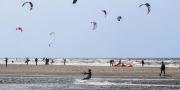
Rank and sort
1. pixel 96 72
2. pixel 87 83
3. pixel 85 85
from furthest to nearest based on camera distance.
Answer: pixel 96 72, pixel 87 83, pixel 85 85

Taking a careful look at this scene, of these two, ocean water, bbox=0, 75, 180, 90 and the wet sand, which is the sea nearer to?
ocean water, bbox=0, 75, 180, 90

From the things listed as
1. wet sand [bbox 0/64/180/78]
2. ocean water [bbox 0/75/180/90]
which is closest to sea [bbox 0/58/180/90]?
ocean water [bbox 0/75/180/90]

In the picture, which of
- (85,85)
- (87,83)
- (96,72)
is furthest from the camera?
(96,72)

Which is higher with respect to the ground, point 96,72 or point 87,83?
point 96,72

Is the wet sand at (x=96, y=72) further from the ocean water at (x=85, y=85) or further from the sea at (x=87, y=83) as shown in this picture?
the ocean water at (x=85, y=85)

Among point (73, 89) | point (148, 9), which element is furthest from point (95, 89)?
point (148, 9)

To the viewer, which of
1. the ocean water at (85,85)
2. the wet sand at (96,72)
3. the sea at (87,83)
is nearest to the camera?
the ocean water at (85,85)

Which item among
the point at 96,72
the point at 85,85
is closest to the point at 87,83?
the point at 85,85

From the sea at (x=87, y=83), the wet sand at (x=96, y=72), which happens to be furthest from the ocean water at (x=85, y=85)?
the wet sand at (x=96, y=72)

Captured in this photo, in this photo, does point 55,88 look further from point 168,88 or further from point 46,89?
point 168,88

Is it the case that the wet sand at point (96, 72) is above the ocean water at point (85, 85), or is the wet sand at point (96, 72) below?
above

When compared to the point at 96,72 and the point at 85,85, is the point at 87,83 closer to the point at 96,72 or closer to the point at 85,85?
the point at 85,85

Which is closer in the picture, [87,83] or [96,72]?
[87,83]

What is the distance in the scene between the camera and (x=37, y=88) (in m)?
34.5
